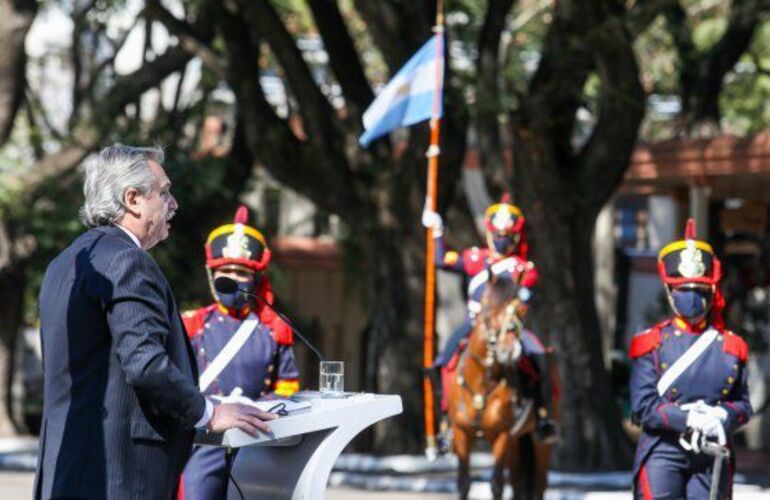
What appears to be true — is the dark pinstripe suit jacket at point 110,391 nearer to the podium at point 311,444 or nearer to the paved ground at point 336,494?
the podium at point 311,444

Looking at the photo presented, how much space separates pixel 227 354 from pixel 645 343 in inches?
88.2

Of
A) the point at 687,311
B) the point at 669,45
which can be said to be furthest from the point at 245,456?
the point at 669,45

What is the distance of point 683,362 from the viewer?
9.51 metres

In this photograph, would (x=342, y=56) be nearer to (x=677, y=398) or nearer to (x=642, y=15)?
(x=642, y=15)

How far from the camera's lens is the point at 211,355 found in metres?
9.74

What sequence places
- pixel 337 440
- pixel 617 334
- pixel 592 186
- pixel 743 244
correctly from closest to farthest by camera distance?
pixel 337 440 < pixel 592 186 < pixel 743 244 < pixel 617 334

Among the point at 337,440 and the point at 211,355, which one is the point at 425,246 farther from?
the point at 337,440

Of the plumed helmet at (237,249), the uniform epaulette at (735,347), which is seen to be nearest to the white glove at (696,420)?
the uniform epaulette at (735,347)

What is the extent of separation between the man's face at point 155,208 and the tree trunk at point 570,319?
13.6m

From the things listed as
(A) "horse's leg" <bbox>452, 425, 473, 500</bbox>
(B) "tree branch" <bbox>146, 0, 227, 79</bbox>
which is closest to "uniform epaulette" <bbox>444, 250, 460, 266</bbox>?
(A) "horse's leg" <bbox>452, 425, 473, 500</bbox>

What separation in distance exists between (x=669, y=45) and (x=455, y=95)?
9482 millimetres

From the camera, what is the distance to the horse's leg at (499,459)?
13.5 metres

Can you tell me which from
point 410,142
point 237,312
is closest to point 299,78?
point 410,142

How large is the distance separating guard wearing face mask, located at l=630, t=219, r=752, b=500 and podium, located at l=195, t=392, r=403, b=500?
122 inches
